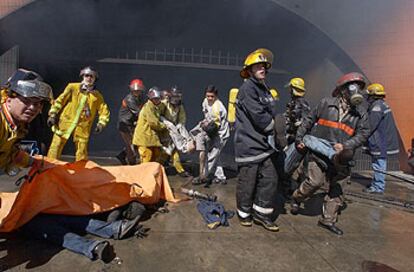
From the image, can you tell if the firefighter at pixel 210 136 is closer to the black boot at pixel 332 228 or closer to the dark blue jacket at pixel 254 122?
the dark blue jacket at pixel 254 122

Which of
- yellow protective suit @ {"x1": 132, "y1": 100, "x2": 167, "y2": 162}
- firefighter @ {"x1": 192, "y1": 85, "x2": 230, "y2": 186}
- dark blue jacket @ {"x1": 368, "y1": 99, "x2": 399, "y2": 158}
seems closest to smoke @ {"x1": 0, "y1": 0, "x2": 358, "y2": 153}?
dark blue jacket @ {"x1": 368, "y1": 99, "x2": 399, "y2": 158}

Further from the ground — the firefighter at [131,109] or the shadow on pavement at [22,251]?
the firefighter at [131,109]

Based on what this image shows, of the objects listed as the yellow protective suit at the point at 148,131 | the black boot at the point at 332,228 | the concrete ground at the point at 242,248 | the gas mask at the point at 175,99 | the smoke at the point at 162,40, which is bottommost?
the concrete ground at the point at 242,248

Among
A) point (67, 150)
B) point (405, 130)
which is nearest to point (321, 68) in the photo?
point (405, 130)

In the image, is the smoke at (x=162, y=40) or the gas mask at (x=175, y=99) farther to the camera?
the smoke at (x=162, y=40)

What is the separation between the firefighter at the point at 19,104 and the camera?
82.6 inches

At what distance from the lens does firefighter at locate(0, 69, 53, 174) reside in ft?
6.88

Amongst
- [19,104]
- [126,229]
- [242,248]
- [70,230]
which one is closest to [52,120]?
[70,230]

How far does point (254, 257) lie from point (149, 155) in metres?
2.56

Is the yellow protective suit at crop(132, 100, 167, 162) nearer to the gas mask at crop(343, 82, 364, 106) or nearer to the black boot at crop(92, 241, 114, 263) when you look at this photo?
the black boot at crop(92, 241, 114, 263)

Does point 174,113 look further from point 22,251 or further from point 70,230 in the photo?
point 22,251

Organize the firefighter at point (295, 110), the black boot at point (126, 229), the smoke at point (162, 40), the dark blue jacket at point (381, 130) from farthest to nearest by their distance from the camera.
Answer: the smoke at point (162, 40) → the dark blue jacket at point (381, 130) → the firefighter at point (295, 110) → the black boot at point (126, 229)

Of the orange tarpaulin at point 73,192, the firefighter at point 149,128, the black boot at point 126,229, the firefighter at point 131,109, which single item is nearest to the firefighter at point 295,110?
the firefighter at point 149,128

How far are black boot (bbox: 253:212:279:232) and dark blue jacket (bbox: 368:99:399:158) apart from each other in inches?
113
